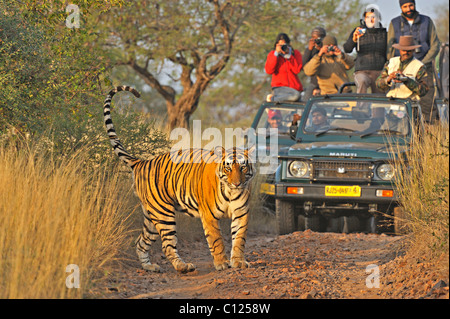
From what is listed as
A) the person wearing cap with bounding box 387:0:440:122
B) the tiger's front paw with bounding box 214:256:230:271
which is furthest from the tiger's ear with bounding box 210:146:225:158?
the person wearing cap with bounding box 387:0:440:122

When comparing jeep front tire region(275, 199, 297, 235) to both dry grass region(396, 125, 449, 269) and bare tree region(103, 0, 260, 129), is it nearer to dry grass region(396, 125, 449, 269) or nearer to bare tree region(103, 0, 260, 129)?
dry grass region(396, 125, 449, 269)

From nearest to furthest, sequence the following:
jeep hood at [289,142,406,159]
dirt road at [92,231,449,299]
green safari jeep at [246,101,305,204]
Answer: dirt road at [92,231,449,299], jeep hood at [289,142,406,159], green safari jeep at [246,101,305,204]

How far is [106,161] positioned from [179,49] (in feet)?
36.7

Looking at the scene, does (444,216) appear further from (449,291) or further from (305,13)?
(305,13)

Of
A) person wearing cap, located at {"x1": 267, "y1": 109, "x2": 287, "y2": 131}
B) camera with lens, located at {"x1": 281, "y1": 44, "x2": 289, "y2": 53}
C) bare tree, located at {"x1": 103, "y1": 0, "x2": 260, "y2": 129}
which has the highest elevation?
bare tree, located at {"x1": 103, "y1": 0, "x2": 260, "y2": 129}

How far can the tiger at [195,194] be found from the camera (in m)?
7.18

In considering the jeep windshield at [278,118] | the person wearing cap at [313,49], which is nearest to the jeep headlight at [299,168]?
the jeep windshield at [278,118]

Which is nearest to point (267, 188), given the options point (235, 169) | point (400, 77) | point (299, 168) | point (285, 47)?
point (299, 168)

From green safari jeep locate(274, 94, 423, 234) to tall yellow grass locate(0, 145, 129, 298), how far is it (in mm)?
3125

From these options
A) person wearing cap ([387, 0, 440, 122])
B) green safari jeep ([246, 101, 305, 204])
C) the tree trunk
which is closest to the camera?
green safari jeep ([246, 101, 305, 204])

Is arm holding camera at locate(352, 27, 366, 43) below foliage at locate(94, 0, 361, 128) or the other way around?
below

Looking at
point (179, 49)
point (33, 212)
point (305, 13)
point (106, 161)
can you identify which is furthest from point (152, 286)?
point (305, 13)

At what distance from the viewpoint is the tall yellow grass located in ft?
18.1

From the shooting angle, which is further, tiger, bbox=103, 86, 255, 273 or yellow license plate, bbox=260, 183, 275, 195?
yellow license plate, bbox=260, 183, 275, 195
